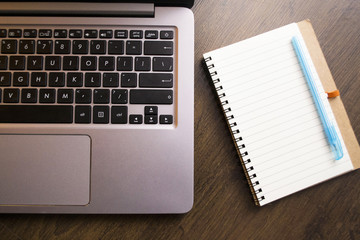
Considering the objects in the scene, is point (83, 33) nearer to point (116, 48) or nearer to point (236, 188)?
point (116, 48)

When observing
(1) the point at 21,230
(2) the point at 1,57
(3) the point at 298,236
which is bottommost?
(1) the point at 21,230

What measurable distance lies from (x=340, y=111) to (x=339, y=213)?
0.19m

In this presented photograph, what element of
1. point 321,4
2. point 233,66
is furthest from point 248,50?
point 321,4

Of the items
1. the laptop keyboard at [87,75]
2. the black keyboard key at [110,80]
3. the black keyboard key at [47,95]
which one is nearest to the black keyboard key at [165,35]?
the laptop keyboard at [87,75]

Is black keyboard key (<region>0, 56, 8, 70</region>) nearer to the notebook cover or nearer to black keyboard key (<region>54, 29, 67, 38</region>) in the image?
black keyboard key (<region>54, 29, 67, 38</region>)

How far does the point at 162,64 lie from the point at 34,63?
215 millimetres

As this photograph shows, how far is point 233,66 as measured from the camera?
1.89 ft

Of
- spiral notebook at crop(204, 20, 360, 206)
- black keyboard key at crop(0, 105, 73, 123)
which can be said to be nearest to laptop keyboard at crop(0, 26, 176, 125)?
black keyboard key at crop(0, 105, 73, 123)

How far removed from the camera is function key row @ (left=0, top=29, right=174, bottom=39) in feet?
1.72

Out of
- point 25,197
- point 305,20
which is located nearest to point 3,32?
point 25,197

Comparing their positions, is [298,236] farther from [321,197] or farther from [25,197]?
[25,197]

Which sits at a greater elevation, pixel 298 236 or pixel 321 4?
pixel 321 4

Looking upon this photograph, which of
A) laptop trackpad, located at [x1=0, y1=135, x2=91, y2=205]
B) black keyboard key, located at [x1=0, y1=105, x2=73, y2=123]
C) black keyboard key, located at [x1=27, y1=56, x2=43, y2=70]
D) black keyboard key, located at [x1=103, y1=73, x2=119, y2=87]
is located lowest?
laptop trackpad, located at [x1=0, y1=135, x2=91, y2=205]

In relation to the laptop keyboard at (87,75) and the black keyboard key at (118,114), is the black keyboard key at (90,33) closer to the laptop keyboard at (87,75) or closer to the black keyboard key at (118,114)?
the laptop keyboard at (87,75)
